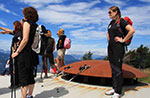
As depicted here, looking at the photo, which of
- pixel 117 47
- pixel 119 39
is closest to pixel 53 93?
pixel 117 47

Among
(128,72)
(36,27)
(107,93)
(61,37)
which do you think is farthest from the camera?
(61,37)

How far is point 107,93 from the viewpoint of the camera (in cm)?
312

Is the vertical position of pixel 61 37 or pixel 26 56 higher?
pixel 61 37

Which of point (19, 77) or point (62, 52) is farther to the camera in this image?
point (62, 52)

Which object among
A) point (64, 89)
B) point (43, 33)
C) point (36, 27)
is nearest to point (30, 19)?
point (36, 27)

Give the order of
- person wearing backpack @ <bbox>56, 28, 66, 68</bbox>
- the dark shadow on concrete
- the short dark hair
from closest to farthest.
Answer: the short dark hair, the dark shadow on concrete, person wearing backpack @ <bbox>56, 28, 66, 68</bbox>

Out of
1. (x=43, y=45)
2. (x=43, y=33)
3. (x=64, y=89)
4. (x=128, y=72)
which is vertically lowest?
(x=64, y=89)

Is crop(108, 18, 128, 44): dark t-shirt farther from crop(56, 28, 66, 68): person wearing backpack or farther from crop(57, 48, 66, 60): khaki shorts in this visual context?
crop(57, 48, 66, 60): khaki shorts

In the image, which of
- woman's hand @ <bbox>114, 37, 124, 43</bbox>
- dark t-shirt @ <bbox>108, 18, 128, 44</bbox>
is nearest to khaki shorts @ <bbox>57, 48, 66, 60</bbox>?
dark t-shirt @ <bbox>108, 18, 128, 44</bbox>

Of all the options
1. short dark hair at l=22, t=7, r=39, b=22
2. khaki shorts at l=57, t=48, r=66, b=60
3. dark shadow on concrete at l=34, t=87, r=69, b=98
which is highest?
short dark hair at l=22, t=7, r=39, b=22

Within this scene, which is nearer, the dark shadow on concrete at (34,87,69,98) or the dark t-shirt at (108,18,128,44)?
the dark t-shirt at (108,18,128,44)

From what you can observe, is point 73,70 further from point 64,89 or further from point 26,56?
point 26,56

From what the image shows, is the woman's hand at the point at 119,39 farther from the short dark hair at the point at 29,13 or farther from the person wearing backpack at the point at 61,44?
the person wearing backpack at the point at 61,44

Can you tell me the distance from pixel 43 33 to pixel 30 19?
1.15ft
